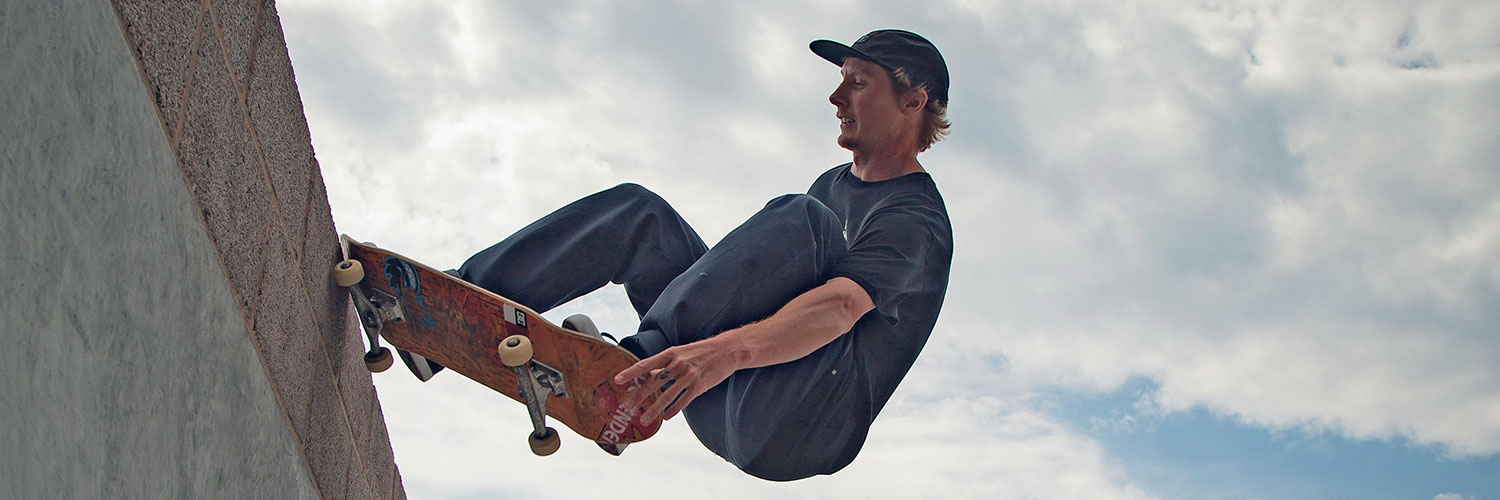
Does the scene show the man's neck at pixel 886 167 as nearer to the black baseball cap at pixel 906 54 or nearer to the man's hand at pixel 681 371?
the black baseball cap at pixel 906 54

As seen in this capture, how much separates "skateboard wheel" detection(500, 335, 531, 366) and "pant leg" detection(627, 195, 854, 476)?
244mm

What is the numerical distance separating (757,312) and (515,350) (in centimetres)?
60

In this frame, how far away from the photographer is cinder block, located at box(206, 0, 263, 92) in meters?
1.82

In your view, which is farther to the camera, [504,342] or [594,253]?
[594,253]

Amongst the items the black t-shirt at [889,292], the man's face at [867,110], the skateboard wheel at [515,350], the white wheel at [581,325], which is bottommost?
the skateboard wheel at [515,350]

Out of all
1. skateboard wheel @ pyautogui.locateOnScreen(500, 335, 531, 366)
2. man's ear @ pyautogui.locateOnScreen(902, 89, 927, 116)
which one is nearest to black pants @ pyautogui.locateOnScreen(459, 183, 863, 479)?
skateboard wheel @ pyautogui.locateOnScreen(500, 335, 531, 366)

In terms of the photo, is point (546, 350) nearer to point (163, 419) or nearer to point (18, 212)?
point (163, 419)

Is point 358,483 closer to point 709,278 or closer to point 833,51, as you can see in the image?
point 709,278

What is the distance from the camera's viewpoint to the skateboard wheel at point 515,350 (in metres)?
2.45

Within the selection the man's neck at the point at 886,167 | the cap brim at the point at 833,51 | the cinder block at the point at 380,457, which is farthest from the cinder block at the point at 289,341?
the cap brim at the point at 833,51

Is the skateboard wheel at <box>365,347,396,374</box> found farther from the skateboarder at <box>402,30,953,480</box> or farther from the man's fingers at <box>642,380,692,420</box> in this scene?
the man's fingers at <box>642,380,692,420</box>

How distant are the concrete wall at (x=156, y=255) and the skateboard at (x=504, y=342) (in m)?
0.17

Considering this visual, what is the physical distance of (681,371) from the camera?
2482 millimetres

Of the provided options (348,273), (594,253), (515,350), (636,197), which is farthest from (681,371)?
(348,273)
